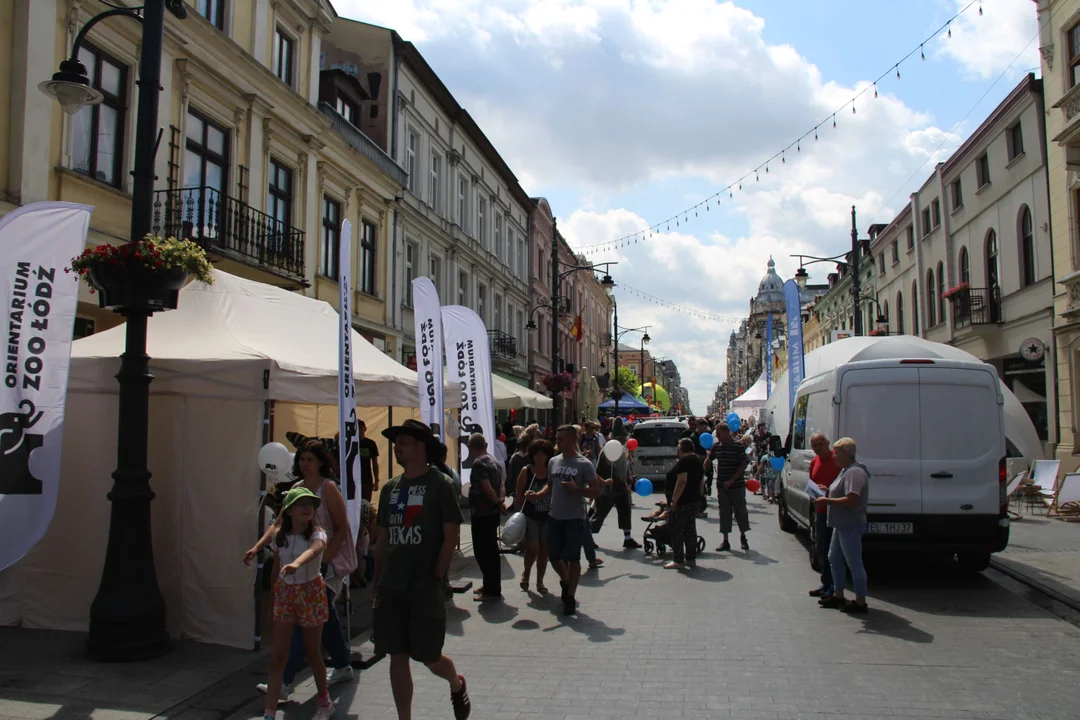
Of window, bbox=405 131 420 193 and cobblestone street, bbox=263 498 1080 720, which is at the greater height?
window, bbox=405 131 420 193

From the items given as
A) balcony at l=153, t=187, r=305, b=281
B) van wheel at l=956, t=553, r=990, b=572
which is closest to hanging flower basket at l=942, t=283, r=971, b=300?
van wheel at l=956, t=553, r=990, b=572

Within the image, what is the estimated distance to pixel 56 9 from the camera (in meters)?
11.2

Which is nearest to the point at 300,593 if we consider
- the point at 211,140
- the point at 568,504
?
the point at 568,504

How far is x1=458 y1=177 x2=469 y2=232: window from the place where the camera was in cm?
3053

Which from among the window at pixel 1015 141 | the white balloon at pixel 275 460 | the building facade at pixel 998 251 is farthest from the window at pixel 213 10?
the window at pixel 1015 141

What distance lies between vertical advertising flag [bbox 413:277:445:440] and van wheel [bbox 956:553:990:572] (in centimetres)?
612

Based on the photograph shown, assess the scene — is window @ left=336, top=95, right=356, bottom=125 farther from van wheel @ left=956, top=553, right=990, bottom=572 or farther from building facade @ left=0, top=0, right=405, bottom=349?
van wheel @ left=956, top=553, right=990, bottom=572

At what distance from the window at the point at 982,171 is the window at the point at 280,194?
1941 centimetres

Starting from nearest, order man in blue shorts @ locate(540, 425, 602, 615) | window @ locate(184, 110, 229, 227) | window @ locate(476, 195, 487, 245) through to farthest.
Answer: man in blue shorts @ locate(540, 425, 602, 615), window @ locate(184, 110, 229, 227), window @ locate(476, 195, 487, 245)

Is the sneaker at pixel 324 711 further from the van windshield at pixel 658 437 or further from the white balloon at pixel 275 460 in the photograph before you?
the van windshield at pixel 658 437

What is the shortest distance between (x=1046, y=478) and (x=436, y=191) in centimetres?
1994

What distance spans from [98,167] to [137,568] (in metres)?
8.41

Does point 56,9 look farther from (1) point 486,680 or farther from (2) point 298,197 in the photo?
(1) point 486,680

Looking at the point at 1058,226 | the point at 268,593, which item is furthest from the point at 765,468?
the point at 268,593
